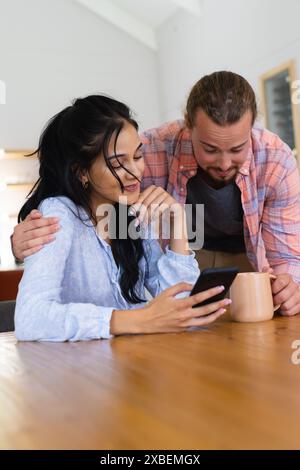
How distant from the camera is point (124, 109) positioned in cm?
144

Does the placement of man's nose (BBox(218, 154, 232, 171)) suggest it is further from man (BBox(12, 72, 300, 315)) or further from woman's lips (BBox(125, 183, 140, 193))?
woman's lips (BBox(125, 183, 140, 193))

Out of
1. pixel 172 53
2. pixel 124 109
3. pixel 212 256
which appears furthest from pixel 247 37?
pixel 124 109

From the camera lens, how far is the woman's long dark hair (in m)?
1.35

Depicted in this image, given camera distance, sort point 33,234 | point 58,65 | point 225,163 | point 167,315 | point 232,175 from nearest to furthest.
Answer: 1. point 167,315
2. point 33,234
3. point 225,163
4. point 232,175
5. point 58,65

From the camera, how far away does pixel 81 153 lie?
4.44 ft

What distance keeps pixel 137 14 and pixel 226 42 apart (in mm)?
1631

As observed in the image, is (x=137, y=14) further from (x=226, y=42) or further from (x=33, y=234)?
(x=33, y=234)

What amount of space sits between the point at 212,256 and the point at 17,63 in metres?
4.49

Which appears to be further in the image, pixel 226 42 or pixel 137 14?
pixel 137 14

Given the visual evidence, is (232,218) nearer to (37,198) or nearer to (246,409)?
(37,198)

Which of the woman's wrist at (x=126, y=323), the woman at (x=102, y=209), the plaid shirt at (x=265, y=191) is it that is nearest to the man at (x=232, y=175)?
the plaid shirt at (x=265, y=191)

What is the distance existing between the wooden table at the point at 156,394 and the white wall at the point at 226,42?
2533mm

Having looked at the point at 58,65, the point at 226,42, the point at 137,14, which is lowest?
the point at 226,42

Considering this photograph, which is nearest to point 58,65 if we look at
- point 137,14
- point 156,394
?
point 137,14
